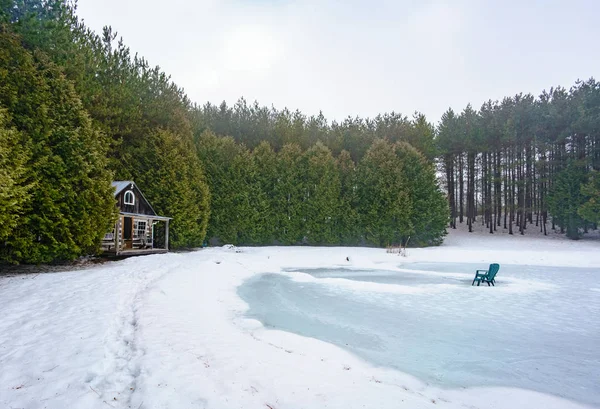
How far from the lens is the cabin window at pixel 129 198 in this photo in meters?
18.2

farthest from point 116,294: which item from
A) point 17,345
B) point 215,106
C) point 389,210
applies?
→ point 215,106

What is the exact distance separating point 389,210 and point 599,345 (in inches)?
858

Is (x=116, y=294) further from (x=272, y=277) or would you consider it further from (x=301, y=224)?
(x=301, y=224)

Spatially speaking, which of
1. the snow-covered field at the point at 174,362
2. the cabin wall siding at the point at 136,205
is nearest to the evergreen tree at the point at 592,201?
the snow-covered field at the point at 174,362

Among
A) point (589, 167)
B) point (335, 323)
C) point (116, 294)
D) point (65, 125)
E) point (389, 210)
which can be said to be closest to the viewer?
point (335, 323)

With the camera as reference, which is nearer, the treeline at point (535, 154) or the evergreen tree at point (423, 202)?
the evergreen tree at point (423, 202)

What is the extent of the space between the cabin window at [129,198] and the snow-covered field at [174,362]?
32.3ft

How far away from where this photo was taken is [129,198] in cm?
1848

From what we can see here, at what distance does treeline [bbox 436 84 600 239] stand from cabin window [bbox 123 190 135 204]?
1171 inches

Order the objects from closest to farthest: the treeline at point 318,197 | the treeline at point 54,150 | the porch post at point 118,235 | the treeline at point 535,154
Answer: the treeline at point 54,150, the porch post at point 118,235, the treeline at point 318,197, the treeline at point 535,154

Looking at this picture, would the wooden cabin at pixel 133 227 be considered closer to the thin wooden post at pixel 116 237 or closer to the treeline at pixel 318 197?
the thin wooden post at pixel 116 237

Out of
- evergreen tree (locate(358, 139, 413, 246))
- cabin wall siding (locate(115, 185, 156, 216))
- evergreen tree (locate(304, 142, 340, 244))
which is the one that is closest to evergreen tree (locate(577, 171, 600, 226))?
evergreen tree (locate(358, 139, 413, 246))

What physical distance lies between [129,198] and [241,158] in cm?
1136

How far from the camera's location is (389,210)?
2748 cm
